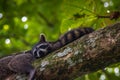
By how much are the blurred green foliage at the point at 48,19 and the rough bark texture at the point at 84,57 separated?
790 mm

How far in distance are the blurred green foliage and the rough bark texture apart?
790 millimetres

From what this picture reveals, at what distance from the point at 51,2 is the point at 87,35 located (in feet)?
15.3

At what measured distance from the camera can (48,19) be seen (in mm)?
11242

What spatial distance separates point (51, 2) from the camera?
9445mm

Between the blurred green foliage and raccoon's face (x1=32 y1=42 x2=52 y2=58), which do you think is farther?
raccoon's face (x1=32 y1=42 x2=52 y2=58)

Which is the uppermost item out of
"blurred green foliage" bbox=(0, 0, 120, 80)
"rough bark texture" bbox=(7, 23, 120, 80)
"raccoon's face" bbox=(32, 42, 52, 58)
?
"blurred green foliage" bbox=(0, 0, 120, 80)

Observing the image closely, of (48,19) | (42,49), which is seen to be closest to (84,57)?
(42,49)

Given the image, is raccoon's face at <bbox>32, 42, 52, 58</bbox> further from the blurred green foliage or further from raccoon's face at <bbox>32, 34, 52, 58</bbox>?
the blurred green foliage

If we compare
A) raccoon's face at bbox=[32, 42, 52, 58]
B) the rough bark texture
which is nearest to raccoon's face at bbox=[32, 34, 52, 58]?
raccoon's face at bbox=[32, 42, 52, 58]

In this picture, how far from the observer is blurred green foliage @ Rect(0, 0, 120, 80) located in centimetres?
579

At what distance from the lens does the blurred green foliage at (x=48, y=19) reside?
5793mm

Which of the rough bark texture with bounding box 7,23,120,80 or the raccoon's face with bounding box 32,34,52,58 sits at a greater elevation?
the raccoon's face with bounding box 32,34,52,58

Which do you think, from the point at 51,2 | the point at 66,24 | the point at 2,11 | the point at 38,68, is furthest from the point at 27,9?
the point at 38,68

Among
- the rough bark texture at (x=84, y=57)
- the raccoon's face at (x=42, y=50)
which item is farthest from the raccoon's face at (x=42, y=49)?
the rough bark texture at (x=84, y=57)
